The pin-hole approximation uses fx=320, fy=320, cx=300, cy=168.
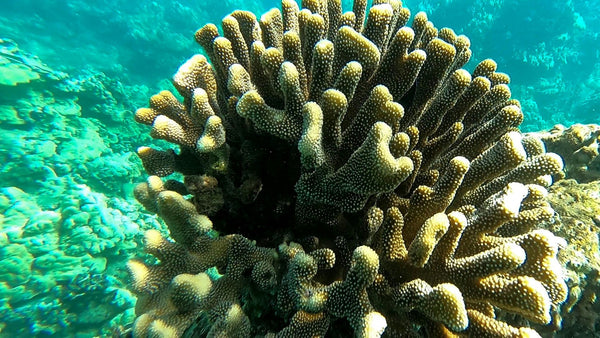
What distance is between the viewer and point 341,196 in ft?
5.90

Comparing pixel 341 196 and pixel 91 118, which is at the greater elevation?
pixel 341 196

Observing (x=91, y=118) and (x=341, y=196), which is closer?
(x=341, y=196)

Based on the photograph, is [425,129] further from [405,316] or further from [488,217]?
[405,316]

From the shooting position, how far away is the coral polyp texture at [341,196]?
155 centimetres

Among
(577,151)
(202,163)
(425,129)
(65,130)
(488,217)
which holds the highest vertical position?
(577,151)

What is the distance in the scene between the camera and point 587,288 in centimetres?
277

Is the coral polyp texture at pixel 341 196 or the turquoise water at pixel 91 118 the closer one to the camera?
the coral polyp texture at pixel 341 196

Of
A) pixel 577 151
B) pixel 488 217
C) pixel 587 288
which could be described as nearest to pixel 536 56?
pixel 577 151

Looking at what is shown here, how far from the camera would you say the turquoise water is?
7.19m

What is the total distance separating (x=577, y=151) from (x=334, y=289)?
4.12m

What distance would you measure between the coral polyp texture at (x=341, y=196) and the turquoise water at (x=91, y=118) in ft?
4.27

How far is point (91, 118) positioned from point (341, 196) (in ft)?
42.5

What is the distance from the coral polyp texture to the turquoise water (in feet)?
4.27

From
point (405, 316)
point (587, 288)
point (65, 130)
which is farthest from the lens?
point (65, 130)
